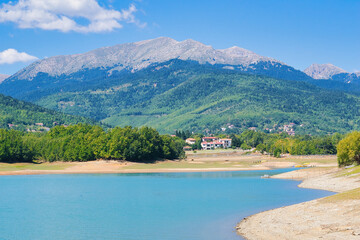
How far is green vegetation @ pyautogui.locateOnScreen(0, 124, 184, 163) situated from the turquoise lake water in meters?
45.7

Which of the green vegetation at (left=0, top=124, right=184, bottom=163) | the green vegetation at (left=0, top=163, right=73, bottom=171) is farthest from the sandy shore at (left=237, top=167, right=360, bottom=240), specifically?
the green vegetation at (left=0, top=124, right=184, bottom=163)

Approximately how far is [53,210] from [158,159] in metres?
93.0

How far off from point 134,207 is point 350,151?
156 feet

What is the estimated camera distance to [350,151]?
86.9m

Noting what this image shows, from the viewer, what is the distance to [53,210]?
5625 centimetres

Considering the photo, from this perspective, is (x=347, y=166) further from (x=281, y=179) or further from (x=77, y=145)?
(x=77, y=145)

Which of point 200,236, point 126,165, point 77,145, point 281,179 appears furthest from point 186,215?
point 77,145

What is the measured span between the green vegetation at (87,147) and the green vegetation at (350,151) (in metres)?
64.9

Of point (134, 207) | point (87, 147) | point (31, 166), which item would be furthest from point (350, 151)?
point (31, 166)

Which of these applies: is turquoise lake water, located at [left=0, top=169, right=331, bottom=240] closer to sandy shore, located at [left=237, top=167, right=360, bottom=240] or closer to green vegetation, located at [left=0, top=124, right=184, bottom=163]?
sandy shore, located at [left=237, top=167, right=360, bottom=240]

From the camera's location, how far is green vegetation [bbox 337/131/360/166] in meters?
86.6

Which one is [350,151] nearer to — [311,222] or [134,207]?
[134,207]

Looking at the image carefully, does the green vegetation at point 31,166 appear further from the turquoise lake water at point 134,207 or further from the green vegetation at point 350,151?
the green vegetation at point 350,151

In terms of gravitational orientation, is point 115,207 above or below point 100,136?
below
